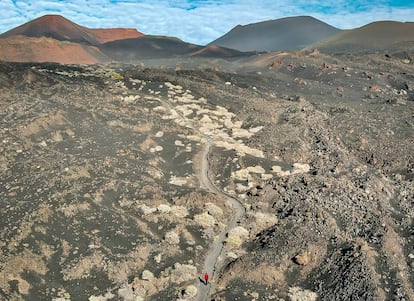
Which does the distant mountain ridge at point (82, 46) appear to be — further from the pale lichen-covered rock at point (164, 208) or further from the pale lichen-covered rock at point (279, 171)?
the pale lichen-covered rock at point (164, 208)

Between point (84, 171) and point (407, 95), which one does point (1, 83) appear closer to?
point (84, 171)

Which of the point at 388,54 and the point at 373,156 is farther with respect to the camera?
the point at 388,54

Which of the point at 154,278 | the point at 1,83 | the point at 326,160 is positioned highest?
the point at 1,83

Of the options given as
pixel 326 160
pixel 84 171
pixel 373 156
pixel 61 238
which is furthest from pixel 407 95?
pixel 61 238

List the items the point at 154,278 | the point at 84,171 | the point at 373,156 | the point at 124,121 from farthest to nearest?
1. the point at 124,121
2. the point at 373,156
3. the point at 84,171
4. the point at 154,278

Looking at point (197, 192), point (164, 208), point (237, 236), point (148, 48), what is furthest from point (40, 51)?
point (237, 236)

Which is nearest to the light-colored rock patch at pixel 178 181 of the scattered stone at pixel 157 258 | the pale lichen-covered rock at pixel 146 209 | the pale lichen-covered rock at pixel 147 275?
the pale lichen-covered rock at pixel 146 209

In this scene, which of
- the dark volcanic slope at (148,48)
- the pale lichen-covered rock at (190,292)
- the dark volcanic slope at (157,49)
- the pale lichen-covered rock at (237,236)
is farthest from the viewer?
the dark volcanic slope at (148,48)
